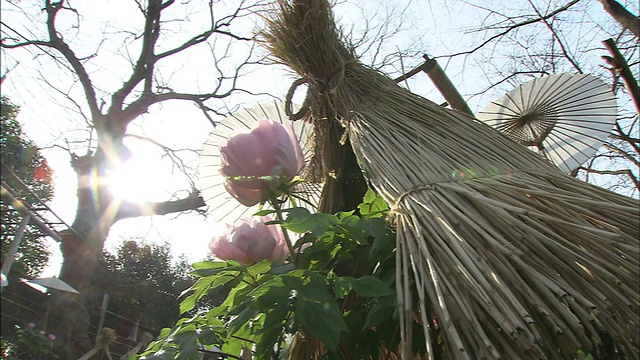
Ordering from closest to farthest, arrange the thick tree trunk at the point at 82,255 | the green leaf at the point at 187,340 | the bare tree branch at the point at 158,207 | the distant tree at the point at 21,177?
the green leaf at the point at 187,340 < the distant tree at the point at 21,177 < the thick tree trunk at the point at 82,255 < the bare tree branch at the point at 158,207

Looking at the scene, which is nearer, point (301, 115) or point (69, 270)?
point (301, 115)

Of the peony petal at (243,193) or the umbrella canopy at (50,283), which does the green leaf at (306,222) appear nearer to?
the peony petal at (243,193)

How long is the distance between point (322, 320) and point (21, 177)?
2.76 metres

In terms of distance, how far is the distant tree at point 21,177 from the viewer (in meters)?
2.16

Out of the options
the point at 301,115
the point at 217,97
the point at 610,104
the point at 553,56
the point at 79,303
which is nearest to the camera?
the point at 301,115

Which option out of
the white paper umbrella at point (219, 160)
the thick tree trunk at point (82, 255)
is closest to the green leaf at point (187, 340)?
the white paper umbrella at point (219, 160)

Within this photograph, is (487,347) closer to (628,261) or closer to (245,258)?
(628,261)

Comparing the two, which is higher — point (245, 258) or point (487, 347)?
point (245, 258)

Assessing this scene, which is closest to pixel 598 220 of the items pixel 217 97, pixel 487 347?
pixel 487 347

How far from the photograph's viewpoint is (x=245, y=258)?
1.65ft

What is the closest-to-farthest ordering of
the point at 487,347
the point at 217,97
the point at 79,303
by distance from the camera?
the point at 487,347, the point at 79,303, the point at 217,97

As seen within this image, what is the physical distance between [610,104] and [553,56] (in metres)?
3.25

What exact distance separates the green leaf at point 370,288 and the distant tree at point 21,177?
5.65ft

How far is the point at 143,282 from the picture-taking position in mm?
7812
